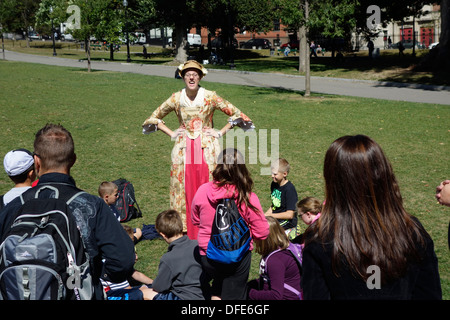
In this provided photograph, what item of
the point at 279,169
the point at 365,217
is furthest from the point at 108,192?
the point at 365,217

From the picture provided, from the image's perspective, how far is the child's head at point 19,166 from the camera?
388cm

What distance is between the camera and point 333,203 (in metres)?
2.32

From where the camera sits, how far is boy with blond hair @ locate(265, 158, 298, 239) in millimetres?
6055

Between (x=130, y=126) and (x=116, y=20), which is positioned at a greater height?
(x=116, y=20)

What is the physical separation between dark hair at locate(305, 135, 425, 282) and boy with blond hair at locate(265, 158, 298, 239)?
3.67m

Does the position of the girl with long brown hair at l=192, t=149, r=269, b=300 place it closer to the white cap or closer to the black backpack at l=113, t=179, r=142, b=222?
the white cap

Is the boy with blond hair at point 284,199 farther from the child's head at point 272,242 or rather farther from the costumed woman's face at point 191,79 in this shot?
the child's head at point 272,242

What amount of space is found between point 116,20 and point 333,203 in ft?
111

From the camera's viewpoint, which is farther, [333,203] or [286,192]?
[286,192]

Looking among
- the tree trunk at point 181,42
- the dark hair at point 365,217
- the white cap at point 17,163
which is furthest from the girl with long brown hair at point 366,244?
the tree trunk at point 181,42

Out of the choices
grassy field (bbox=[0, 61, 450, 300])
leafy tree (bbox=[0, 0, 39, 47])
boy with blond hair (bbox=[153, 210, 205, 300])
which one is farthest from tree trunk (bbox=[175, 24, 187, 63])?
boy with blond hair (bbox=[153, 210, 205, 300])

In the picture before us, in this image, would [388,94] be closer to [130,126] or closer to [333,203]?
[130,126]

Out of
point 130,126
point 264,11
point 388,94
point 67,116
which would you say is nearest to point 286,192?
point 130,126
